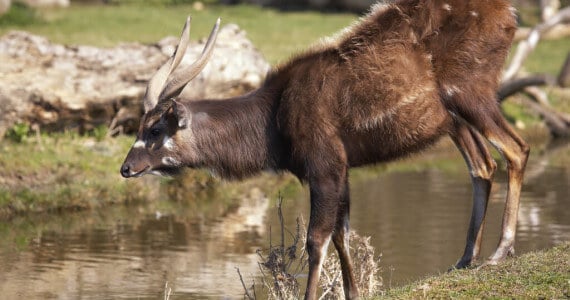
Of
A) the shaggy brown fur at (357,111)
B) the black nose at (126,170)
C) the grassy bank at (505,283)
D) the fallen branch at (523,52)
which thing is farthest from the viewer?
the fallen branch at (523,52)

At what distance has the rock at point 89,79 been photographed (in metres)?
13.9

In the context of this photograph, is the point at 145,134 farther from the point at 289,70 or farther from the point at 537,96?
the point at 537,96

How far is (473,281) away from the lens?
7598 mm

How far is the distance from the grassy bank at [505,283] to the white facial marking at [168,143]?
6.53 feet

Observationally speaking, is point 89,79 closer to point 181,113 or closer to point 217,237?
Result: point 217,237

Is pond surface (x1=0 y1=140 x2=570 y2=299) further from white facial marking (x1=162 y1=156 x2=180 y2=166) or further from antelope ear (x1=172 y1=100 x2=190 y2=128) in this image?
antelope ear (x1=172 y1=100 x2=190 y2=128)

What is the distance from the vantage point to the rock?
13.9m

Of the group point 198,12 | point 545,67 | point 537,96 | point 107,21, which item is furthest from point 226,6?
point 537,96

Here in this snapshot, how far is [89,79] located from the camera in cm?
1423

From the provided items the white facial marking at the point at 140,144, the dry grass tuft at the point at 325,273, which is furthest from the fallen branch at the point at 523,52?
the white facial marking at the point at 140,144

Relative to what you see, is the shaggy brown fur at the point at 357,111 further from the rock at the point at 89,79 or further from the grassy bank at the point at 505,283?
Answer: the rock at the point at 89,79

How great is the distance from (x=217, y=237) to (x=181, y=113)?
4.02 m

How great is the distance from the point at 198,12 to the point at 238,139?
19492 millimetres

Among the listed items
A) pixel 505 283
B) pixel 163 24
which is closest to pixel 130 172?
pixel 505 283
